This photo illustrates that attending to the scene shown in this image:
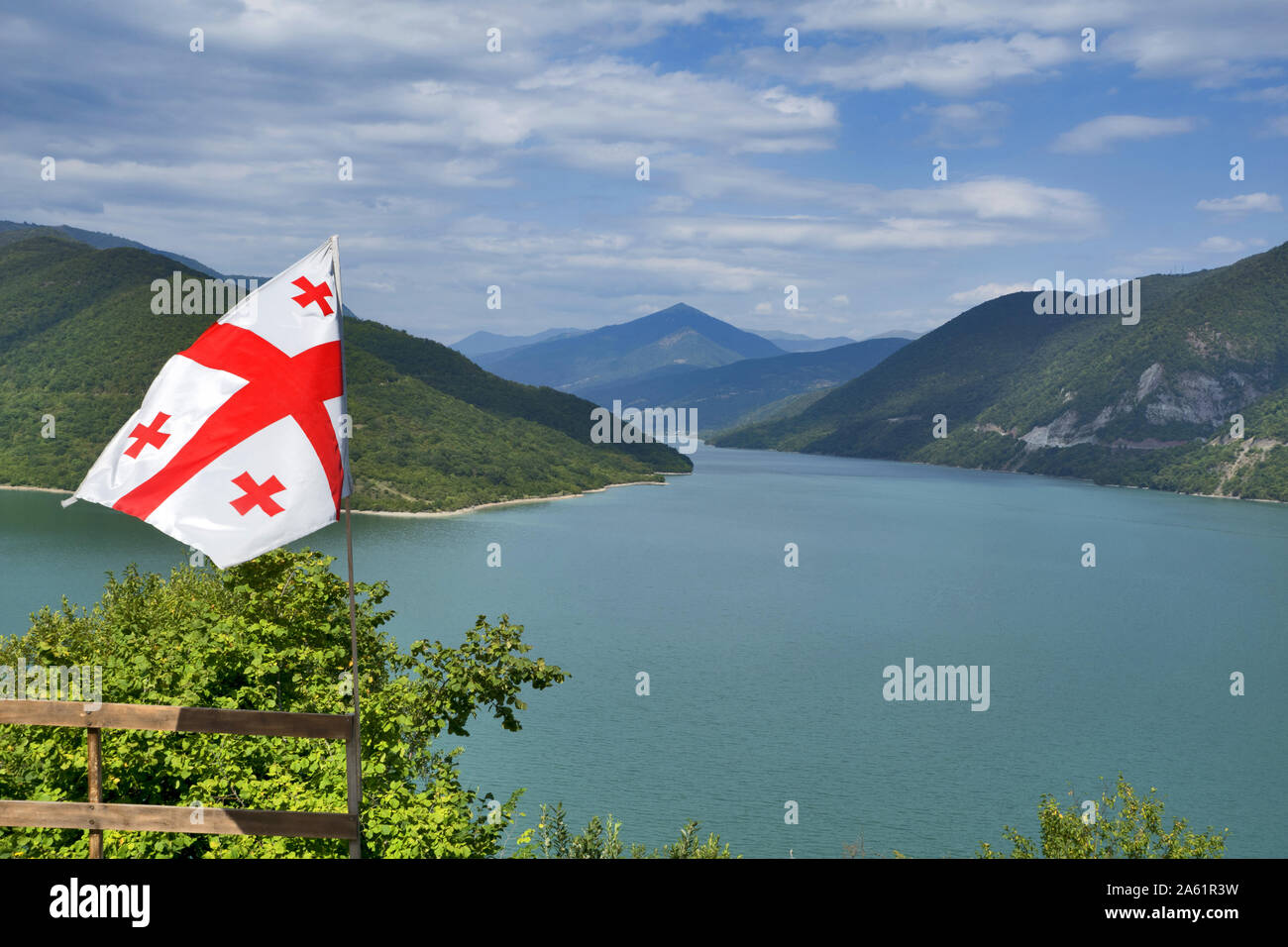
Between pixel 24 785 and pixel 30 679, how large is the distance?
757cm

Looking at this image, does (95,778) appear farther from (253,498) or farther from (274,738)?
(274,738)

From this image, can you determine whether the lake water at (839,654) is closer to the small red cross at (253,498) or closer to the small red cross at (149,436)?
the small red cross at (253,498)

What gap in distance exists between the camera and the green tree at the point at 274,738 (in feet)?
38.7

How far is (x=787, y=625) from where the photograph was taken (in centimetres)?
5381

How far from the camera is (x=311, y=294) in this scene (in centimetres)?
579

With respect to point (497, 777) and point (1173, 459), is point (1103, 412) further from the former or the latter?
point (497, 777)

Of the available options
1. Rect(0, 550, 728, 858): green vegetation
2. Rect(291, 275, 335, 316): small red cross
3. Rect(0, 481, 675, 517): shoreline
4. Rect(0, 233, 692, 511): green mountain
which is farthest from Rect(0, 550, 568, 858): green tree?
Rect(0, 233, 692, 511): green mountain

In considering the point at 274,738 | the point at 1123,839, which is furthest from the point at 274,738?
the point at 1123,839

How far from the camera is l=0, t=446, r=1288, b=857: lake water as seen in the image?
1176 inches

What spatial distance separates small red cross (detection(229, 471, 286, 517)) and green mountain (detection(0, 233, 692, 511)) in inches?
4097
